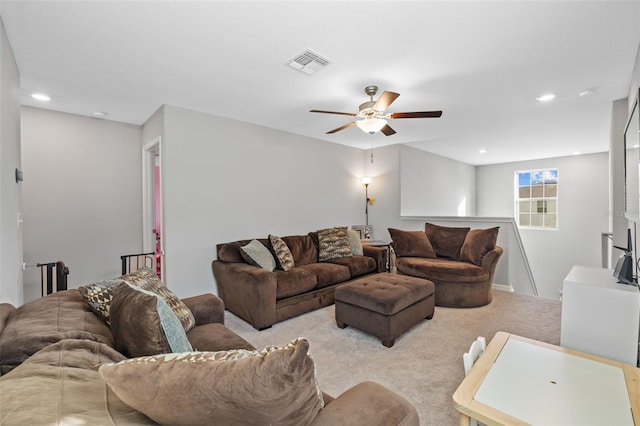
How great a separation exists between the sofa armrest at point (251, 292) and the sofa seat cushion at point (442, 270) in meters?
2.00

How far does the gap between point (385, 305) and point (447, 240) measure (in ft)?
7.37

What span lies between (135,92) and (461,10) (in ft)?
9.91

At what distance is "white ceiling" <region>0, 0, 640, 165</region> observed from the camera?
1727 millimetres

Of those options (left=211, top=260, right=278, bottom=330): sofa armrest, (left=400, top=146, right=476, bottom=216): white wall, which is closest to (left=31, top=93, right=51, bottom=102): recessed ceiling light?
(left=211, top=260, right=278, bottom=330): sofa armrest

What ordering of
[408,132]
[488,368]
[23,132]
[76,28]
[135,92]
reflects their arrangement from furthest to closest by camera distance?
[408,132]
[23,132]
[135,92]
[76,28]
[488,368]

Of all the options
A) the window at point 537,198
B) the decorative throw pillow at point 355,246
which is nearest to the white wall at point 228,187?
the decorative throw pillow at point 355,246

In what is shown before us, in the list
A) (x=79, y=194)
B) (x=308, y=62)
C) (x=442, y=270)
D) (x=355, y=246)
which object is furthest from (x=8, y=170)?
(x=442, y=270)

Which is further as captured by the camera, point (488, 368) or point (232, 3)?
point (232, 3)

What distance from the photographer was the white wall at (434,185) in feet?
18.1

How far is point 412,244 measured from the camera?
14.3 ft

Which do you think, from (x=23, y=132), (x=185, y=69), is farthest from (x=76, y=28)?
(x=23, y=132)

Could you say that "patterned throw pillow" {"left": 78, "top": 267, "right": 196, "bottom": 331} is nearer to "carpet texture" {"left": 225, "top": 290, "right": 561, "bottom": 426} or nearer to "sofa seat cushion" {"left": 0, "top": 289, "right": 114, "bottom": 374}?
"sofa seat cushion" {"left": 0, "top": 289, "right": 114, "bottom": 374}

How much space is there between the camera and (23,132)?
3295 mm

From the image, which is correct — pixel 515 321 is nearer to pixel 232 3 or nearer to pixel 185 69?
pixel 232 3
